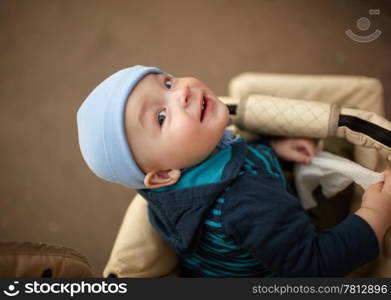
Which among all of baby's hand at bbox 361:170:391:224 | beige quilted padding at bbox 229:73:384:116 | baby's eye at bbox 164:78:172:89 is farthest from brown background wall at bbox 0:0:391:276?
baby's hand at bbox 361:170:391:224

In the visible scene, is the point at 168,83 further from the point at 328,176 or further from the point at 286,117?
the point at 328,176

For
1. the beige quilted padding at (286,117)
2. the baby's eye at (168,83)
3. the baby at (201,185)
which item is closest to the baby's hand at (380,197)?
the baby at (201,185)

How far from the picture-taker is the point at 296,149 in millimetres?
685

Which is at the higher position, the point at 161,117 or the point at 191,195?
the point at 161,117

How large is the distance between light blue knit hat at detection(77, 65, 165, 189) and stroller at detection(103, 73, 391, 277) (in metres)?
0.15

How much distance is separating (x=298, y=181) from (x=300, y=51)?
0.48 meters

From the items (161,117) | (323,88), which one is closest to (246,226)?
(161,117)

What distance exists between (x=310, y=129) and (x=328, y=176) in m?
0.09

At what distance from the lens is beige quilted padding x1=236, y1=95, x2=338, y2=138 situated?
0.60 meters

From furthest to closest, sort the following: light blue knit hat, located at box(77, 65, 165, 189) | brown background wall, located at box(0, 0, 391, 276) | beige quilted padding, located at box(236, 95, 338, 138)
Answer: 1. brown background wall, located at box(0, 0, 391, 276)
2. beige quilted padding, located at box(236, 95, 338, 138)
3. light blue knit hat, located at box(77, 65, 165, 189)

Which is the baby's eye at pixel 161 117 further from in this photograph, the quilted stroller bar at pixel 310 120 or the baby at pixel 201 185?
the quilted stroller bar at pixel 310 120

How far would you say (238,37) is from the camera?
107 cm

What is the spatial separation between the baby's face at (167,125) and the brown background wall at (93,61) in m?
0.31

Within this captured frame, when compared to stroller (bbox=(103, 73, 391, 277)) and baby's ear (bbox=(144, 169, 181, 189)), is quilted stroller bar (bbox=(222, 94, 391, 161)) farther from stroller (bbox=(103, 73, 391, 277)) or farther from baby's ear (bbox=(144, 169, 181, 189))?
baby's ear (bbox=(144, 169, 181, 189))
